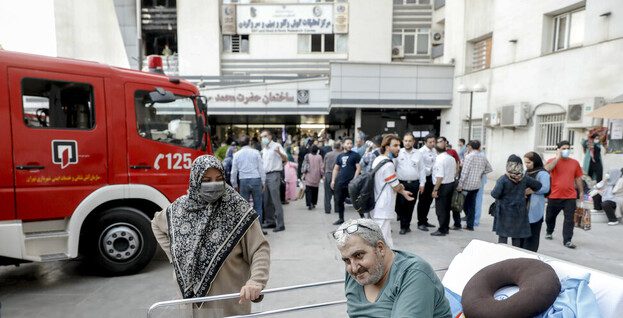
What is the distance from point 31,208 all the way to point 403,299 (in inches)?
171

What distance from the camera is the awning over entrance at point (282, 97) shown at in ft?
62.8

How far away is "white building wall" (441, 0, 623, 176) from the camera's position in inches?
400

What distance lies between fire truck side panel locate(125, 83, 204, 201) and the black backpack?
2.35 metres

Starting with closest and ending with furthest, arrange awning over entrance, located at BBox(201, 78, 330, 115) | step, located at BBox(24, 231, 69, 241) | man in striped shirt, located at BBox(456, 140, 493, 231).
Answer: step, located at BBox(24, 231, 69, 241) → man in striped shirt, located at BBox(456, 140, 493, 231) → awning over entrance, located at BBox(201, 78, 330, 115)

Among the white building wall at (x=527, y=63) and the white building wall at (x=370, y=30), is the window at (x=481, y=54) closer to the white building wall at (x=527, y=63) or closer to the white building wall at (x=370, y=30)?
the white building wall at (x=527, y=63)

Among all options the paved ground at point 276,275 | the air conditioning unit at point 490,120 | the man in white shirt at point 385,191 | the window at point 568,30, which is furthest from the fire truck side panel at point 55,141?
the air conditioning unit at point 490,120

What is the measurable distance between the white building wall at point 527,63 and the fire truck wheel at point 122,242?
11134 millimetres

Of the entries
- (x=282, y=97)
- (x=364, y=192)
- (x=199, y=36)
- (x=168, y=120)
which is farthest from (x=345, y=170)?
(x=199, y=36)

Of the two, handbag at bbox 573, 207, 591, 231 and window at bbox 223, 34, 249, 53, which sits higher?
window at bbox 223, 34, 249, 53

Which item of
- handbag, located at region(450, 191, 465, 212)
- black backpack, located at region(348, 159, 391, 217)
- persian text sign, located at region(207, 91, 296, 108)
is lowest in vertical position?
handbag, located at region(450, 191, 465, 212)

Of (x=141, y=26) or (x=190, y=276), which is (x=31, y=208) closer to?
(x=190, y=276)

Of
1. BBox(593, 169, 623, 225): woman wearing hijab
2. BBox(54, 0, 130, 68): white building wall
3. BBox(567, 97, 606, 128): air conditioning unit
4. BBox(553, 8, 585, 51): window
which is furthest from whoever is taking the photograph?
BBox(553, 8, 585, 51): window

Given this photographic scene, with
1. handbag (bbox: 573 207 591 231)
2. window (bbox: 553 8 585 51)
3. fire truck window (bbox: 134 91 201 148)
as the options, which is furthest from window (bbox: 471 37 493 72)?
fire truck window (bbox: 134 91 201 148)

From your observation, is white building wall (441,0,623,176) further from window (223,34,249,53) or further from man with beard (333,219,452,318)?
window (223,34,249,53)
